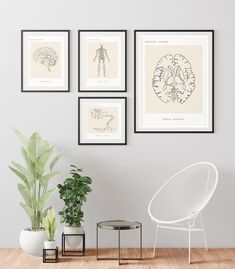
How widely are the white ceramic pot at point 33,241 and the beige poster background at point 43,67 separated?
1430mm

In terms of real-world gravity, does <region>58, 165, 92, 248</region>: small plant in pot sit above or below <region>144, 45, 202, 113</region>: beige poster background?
below

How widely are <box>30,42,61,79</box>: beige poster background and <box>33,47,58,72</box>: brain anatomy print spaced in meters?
0.02

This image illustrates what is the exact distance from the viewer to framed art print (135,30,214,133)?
17.5 feet

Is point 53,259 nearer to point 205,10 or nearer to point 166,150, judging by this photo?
point 166,150

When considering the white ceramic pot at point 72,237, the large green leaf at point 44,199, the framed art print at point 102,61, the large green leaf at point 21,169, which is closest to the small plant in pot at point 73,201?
the white ceramic pot at point 72,237

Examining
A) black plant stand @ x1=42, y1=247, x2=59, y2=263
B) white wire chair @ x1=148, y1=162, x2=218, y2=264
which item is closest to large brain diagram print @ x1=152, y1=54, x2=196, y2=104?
white wire chair @ x1=148, y1=162, x2=218, y2=264

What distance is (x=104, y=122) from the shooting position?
17.6ft

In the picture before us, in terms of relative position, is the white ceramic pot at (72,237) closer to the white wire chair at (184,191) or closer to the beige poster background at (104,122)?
the white wire chair at (184,191)

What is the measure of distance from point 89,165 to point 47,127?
52 cm

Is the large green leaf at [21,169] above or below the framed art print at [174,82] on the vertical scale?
below

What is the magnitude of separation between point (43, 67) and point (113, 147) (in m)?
0.98

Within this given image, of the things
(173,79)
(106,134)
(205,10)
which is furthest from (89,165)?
(205,10)

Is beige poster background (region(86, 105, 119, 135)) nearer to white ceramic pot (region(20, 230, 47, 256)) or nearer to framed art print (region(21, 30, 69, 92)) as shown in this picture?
framed art print (region(21, 30, 69, 92))

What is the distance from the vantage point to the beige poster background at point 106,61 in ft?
17.6
